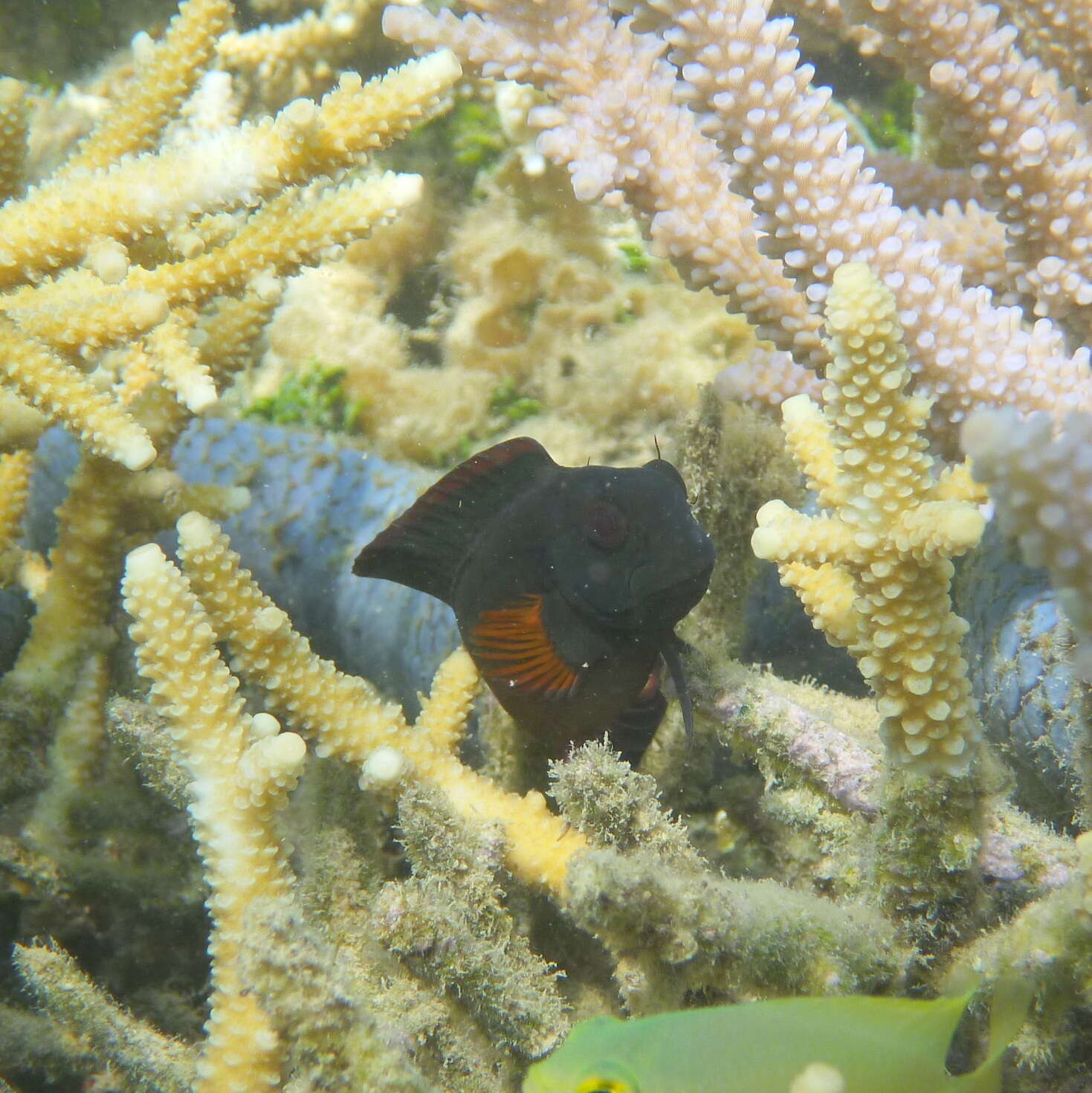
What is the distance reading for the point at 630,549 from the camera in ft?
6.82

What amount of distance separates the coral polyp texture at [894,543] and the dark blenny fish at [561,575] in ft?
1.32

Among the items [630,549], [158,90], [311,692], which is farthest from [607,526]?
[158,90]

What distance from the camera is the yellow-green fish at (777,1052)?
1171 mm

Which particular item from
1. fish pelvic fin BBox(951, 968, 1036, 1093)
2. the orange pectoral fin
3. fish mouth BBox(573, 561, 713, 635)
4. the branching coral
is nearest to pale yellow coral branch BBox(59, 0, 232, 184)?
the branching coral

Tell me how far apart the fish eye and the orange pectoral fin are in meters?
0.27

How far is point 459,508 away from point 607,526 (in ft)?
1.78

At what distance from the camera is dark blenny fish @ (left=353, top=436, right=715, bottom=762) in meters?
2.05

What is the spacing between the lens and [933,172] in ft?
8.87

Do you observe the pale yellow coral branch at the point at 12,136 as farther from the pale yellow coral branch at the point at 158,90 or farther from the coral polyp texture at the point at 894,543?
the coral polyp texture at the point at 894,543

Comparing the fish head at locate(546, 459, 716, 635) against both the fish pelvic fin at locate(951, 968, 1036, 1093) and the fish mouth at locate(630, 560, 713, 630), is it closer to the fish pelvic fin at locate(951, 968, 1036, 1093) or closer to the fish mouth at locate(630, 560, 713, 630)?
the fish mouth at locate(630, 560, 713, 630)

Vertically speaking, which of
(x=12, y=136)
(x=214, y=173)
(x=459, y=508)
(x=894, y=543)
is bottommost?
(x=459, y=508)

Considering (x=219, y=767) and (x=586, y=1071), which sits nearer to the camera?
(x=586, y=1071)

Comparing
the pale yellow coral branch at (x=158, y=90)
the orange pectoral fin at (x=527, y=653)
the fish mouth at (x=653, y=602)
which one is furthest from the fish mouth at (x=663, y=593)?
the pale yellow coral branch at (x=158, y=90)

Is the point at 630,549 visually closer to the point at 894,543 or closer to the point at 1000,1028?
the point at 894,543
